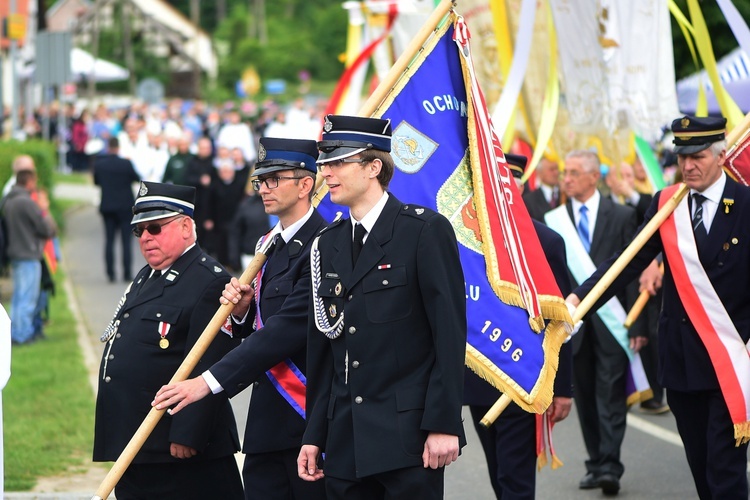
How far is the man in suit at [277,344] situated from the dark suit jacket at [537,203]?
5039mm

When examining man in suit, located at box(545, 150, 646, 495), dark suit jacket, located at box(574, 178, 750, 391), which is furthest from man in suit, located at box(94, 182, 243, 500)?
man in suit, located at box(545, 150, 646, 495)

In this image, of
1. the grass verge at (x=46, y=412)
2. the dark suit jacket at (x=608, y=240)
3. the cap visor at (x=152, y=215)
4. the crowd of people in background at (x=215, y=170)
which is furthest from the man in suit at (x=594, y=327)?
the crowd of people in background at (x=215, y=170)

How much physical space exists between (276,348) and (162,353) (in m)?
0.71

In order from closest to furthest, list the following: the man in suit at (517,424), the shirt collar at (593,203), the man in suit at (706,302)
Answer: the man in suit at (706,302) < the man in suit at (517,424) < the shirt collar at (593,203)

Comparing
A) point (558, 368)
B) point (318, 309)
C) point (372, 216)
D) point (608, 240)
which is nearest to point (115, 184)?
point (608, 240)

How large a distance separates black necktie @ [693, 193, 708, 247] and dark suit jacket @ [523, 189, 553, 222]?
3.80 m

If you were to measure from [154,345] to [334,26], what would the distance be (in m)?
81.4

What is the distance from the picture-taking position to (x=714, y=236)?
22.6 ft

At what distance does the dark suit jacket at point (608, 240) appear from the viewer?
30.4 feet

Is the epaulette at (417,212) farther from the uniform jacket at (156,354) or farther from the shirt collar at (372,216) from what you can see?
the uniform jacket at (156,354)

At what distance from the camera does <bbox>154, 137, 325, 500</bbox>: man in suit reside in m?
5.68

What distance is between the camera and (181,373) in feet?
19.2

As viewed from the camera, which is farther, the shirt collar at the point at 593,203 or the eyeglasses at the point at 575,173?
the shirt collar at the point at 593,203

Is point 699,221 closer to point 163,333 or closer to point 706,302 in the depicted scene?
point 706,302
